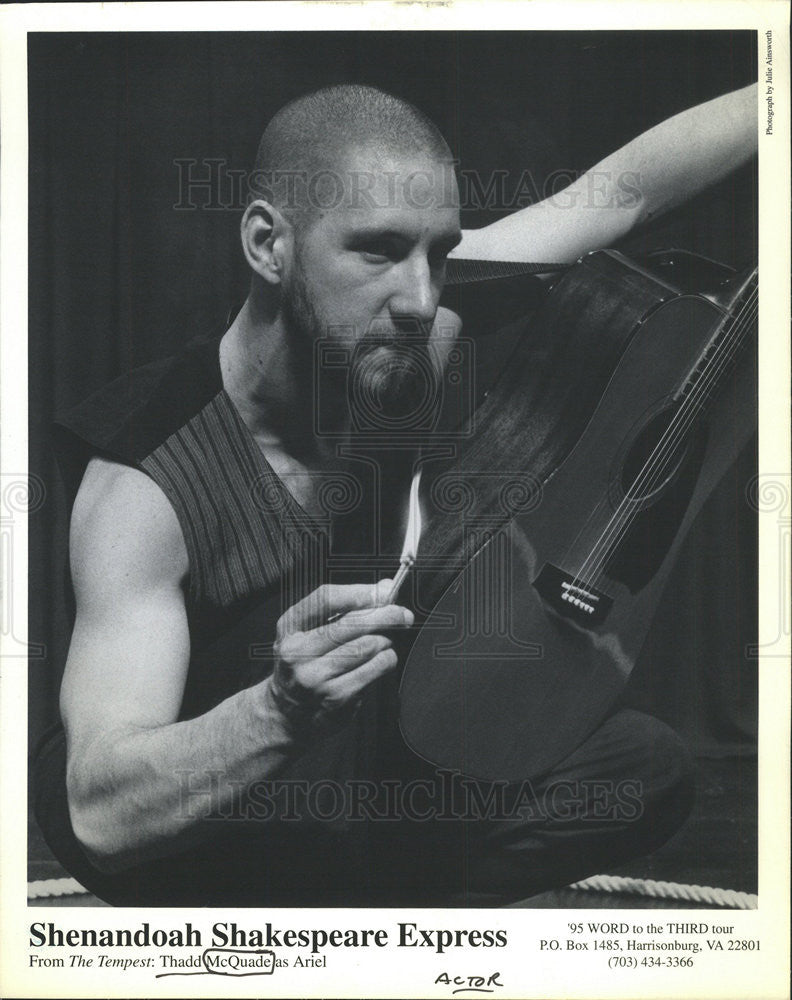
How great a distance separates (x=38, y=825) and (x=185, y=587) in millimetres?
736

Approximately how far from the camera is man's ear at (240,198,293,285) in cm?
292

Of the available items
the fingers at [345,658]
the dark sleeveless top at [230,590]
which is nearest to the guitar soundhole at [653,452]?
the dark sleeveless top at [230,590]

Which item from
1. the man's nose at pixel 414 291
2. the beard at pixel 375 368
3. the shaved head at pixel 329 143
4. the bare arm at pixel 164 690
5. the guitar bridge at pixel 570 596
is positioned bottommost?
the bare arm at pixel 164 690

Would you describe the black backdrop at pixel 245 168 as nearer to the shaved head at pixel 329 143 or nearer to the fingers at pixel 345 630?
the shaved head at pixel 329 143

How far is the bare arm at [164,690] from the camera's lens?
9.32ft

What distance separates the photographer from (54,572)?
9.68 ft

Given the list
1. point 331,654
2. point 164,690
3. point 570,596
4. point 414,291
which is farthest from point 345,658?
point 414,291

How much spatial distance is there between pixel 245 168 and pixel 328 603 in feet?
3.73

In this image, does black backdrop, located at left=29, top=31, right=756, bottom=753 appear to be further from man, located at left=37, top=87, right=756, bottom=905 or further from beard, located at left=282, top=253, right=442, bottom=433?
beard, located at left=282, top=253, right=442, bottom=433

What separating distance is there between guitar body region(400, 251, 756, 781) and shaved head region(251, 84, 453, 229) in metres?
0.67

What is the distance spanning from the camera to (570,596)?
2.87 metres

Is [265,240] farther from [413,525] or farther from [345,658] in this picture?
[345,658]

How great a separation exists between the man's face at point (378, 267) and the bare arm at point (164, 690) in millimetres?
579

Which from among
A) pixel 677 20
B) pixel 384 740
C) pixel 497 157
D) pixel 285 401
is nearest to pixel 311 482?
pixel 285 401
